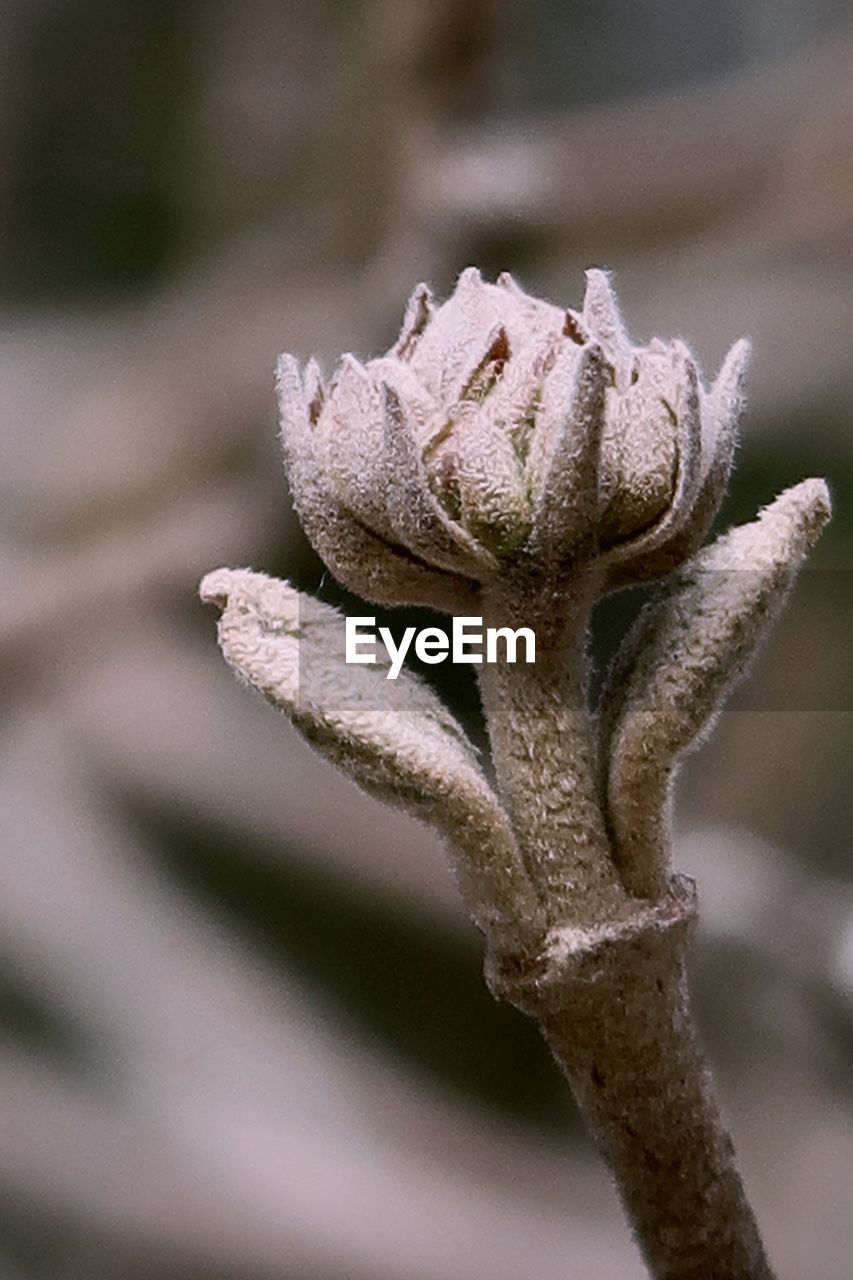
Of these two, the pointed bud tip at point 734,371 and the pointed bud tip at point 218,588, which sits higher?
the pointed bud tip at point 734,371

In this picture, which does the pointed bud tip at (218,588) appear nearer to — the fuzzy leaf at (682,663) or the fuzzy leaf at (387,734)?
the fuzzy leaf at (387,734)

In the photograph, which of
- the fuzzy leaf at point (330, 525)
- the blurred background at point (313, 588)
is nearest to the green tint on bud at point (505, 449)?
the fuzzy leaf at point (330, 525)

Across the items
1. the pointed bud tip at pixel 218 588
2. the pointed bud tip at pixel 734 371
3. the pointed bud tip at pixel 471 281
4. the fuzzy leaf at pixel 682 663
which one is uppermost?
the pointed bud tip at pixel 471 281

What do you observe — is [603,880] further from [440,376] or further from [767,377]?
[767,377]

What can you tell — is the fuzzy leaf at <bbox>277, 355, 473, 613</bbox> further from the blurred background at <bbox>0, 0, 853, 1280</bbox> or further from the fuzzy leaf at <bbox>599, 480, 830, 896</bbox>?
the blurred background at <bbox>0, 0, 853, 1280</bbox>

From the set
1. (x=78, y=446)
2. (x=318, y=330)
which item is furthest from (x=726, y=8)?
(x=78, y=446)

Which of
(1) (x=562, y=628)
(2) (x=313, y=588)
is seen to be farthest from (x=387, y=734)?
(2) (x=313, y=588)

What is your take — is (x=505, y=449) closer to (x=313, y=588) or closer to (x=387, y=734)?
(x=387, y=734)

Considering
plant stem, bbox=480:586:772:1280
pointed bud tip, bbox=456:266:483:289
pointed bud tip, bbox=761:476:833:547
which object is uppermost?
pointed bud tip, bbox=456:266:483:289

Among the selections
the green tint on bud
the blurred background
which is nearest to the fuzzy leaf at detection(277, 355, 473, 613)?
the green tint on bud
